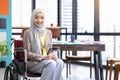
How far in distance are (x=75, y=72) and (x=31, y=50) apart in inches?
98.9

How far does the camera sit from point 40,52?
343 centimetres

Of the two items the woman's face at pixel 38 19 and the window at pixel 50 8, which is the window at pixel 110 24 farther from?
the woman's face at pixel 38 19

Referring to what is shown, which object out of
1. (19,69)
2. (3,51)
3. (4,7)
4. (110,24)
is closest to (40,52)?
(19,69)

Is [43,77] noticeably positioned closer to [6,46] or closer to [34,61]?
[34,61]

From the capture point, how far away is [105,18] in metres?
6.59

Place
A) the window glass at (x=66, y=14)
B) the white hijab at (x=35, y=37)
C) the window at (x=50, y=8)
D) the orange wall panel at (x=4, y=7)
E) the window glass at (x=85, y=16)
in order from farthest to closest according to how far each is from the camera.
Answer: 1. the window at (x=50, y=8)
2. the window glass at (x=66, y=14)
3. the window glass at (x=85, y=16)
4. the orange wall panel at (x=4, y=7)
5. the white hijab at (x=35, y=37)

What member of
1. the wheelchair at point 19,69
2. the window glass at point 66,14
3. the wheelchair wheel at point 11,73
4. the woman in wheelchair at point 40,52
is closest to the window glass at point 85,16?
the window glass at point 66,14

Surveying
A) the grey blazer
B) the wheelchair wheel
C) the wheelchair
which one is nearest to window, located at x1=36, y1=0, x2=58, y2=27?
the grey blazer

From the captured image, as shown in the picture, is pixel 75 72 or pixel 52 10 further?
pixel 52 10

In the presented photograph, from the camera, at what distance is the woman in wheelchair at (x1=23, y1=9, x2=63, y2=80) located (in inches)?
128

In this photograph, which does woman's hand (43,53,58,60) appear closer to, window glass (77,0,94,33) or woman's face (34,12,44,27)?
woman's face (34,12,44,27)

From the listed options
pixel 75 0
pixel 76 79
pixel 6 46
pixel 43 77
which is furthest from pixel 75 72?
pixel 43 77

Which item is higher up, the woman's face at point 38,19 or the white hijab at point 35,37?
the woman's face at point 38,19

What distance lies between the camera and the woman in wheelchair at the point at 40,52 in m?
3.25
